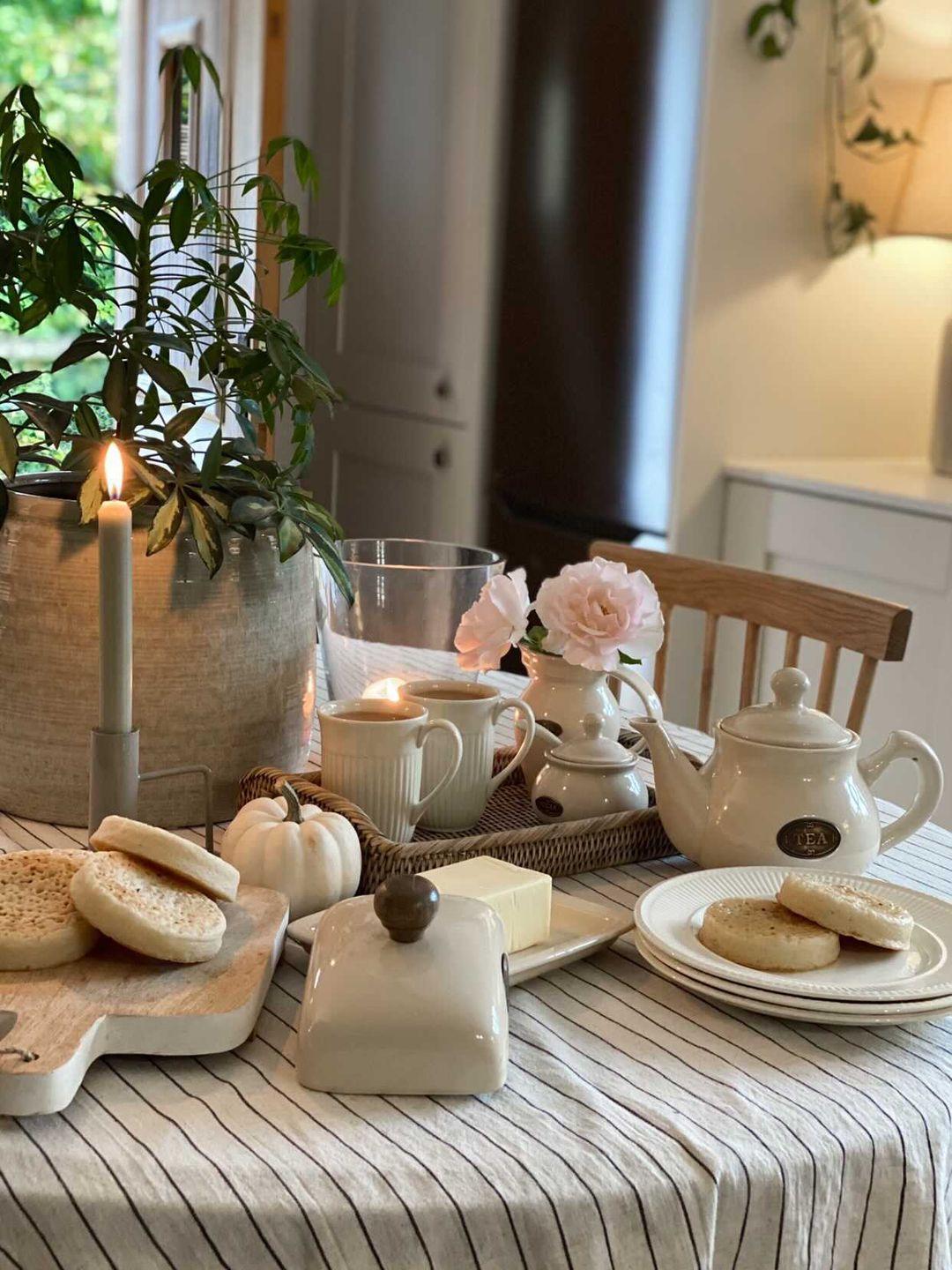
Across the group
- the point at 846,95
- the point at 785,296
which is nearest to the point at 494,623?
the point at 785,296

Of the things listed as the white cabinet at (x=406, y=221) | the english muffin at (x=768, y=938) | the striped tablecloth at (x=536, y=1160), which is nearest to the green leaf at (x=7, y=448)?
the striped tablecloth at (x=536, y=1160)

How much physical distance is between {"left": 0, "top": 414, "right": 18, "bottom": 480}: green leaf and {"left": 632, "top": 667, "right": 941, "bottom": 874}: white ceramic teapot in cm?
47

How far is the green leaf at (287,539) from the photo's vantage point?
1040 millimetres

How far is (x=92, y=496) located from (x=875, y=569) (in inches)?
67.8

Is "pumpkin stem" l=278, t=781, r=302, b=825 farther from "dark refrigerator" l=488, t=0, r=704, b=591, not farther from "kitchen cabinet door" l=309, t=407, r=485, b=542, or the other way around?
"kitchen cabinet door" l=309, t=407, r=485, b=542

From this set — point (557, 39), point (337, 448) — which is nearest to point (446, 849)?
point (557, 39)

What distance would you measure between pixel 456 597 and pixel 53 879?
493 mm

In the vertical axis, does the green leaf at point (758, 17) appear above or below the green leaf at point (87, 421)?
above

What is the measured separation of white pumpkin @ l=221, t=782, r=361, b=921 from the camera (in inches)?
35.6

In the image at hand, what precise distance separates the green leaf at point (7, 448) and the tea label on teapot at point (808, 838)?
0.58m

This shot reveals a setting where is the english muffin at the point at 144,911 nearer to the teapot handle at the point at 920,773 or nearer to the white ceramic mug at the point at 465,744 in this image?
the white ceramic mug at the point at 465,744

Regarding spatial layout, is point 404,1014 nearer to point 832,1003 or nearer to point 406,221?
point 832,1003

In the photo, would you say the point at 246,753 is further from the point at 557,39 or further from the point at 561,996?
the point at 557,39

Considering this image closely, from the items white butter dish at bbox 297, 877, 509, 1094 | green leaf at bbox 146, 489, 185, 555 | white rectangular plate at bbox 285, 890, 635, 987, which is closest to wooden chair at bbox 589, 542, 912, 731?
white rectangular plate at bbox 285, 890, 635, 987
